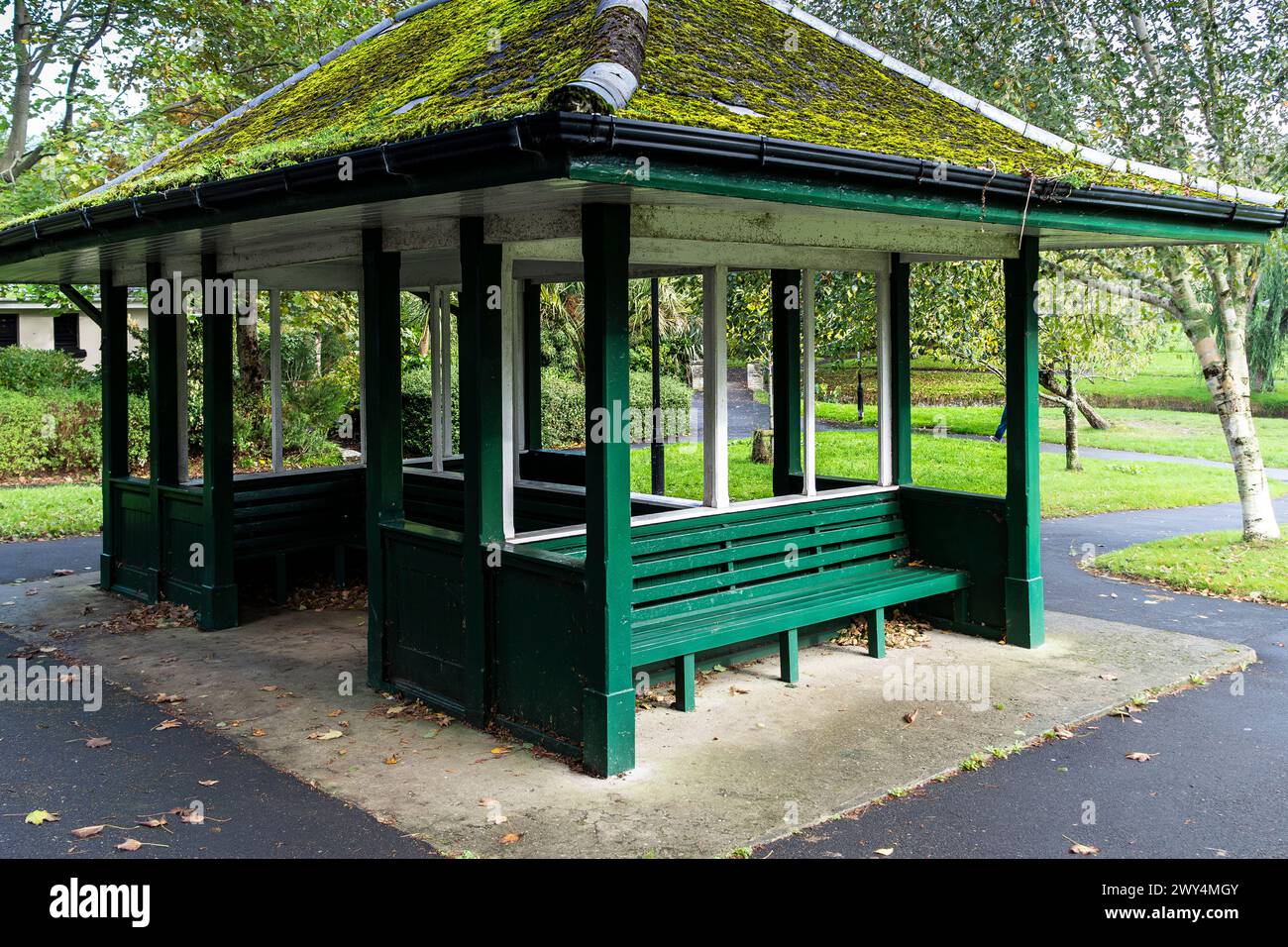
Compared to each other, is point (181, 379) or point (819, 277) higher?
point (819, 277)

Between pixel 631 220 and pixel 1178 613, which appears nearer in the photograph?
pixel 631 220

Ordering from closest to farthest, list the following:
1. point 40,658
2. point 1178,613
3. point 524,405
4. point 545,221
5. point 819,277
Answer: point 545,221, point 40,658, point 1178,613, point 524,405, point 819,277

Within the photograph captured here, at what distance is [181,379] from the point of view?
965cm

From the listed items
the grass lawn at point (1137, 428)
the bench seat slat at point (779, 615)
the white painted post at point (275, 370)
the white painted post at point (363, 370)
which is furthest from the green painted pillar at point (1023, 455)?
the grass lawn at point (1137, 428)

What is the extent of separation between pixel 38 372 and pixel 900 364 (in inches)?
653

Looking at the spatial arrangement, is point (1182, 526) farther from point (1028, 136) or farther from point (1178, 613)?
point (1028, 136)

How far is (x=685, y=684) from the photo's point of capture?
21.5 ft

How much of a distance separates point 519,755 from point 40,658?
13.7ft

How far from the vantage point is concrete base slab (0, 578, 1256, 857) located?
5.07 metres

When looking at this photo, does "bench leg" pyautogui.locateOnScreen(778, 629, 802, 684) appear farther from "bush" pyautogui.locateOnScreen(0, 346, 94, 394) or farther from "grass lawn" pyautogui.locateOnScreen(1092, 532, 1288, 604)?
"bush" pyautogui.locateOnScreen(0, 346, 94, 394)

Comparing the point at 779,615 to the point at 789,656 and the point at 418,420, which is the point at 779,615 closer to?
the point at 789,656

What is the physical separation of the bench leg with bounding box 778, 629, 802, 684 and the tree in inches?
256

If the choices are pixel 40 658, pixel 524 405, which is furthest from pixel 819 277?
pixel 40 658

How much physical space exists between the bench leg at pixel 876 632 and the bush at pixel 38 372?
1612 centimetres
